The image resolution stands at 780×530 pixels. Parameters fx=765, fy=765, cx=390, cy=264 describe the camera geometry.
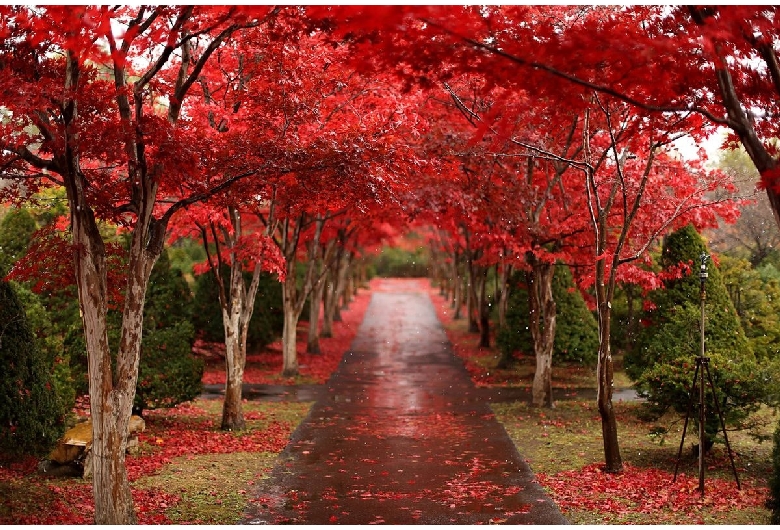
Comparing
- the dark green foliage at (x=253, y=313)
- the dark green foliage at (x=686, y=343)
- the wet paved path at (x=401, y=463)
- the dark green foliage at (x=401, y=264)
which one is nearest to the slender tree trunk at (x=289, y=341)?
the wet paved path at (x=401, y=463)

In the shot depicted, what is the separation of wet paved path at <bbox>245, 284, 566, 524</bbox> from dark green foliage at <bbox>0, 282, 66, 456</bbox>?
2672 mm

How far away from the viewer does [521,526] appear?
7539 millimetres

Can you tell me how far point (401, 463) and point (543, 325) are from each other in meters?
5.68

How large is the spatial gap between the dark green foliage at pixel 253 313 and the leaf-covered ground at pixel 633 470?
9.13 metres

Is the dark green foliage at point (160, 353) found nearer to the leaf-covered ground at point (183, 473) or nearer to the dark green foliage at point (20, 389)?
the leaf-covered ground at point (183, 473)

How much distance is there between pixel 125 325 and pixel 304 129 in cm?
483

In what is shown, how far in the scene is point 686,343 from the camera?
1267 cm

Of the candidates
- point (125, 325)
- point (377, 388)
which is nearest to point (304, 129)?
point (125, 325)

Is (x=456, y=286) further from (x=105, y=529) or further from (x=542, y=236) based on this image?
(x=105, y=529)

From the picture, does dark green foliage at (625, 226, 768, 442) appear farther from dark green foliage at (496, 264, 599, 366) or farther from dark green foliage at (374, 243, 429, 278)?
dark green foliage at (374, 243, 429, 278)

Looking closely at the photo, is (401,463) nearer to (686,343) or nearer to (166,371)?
(166,371)

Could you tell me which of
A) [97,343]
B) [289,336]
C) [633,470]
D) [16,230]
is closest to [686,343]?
[633,470]

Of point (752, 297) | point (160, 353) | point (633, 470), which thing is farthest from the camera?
point (752, 297)

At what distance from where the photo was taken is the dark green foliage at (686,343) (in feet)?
33.4
